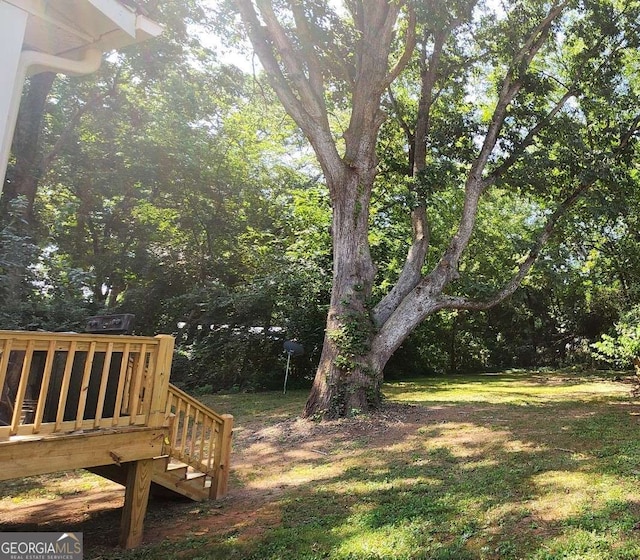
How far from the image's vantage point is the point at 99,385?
11.6 ft

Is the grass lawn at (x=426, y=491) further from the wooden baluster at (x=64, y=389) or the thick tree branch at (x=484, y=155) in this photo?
the thick tree branch at (x=484, y=155)

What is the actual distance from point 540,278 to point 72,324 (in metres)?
15.3

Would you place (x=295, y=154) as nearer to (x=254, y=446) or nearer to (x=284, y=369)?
(x=284, y=369)

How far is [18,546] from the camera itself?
10.5 feet

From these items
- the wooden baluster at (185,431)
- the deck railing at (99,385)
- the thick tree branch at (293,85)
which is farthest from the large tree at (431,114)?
the deck railing at (99,385)

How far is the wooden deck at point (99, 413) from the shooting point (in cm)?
297

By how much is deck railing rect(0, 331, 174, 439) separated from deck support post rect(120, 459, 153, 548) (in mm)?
387

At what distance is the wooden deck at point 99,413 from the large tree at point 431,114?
3.76 metres

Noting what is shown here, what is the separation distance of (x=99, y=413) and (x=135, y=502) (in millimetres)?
848

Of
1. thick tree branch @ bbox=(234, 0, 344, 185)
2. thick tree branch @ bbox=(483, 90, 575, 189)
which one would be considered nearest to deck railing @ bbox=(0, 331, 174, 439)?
thick tree branch @ bbox=(234, 0, 344, 185)

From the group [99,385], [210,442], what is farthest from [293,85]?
[99,385]

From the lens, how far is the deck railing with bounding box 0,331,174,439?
Result: 10.4 feet

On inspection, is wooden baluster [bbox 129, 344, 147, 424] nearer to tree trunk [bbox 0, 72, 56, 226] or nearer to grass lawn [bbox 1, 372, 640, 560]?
grass lawn [bbox 1, 372, 640, 560]

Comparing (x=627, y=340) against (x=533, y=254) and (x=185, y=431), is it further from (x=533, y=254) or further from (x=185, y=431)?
(x=185, y=431)
